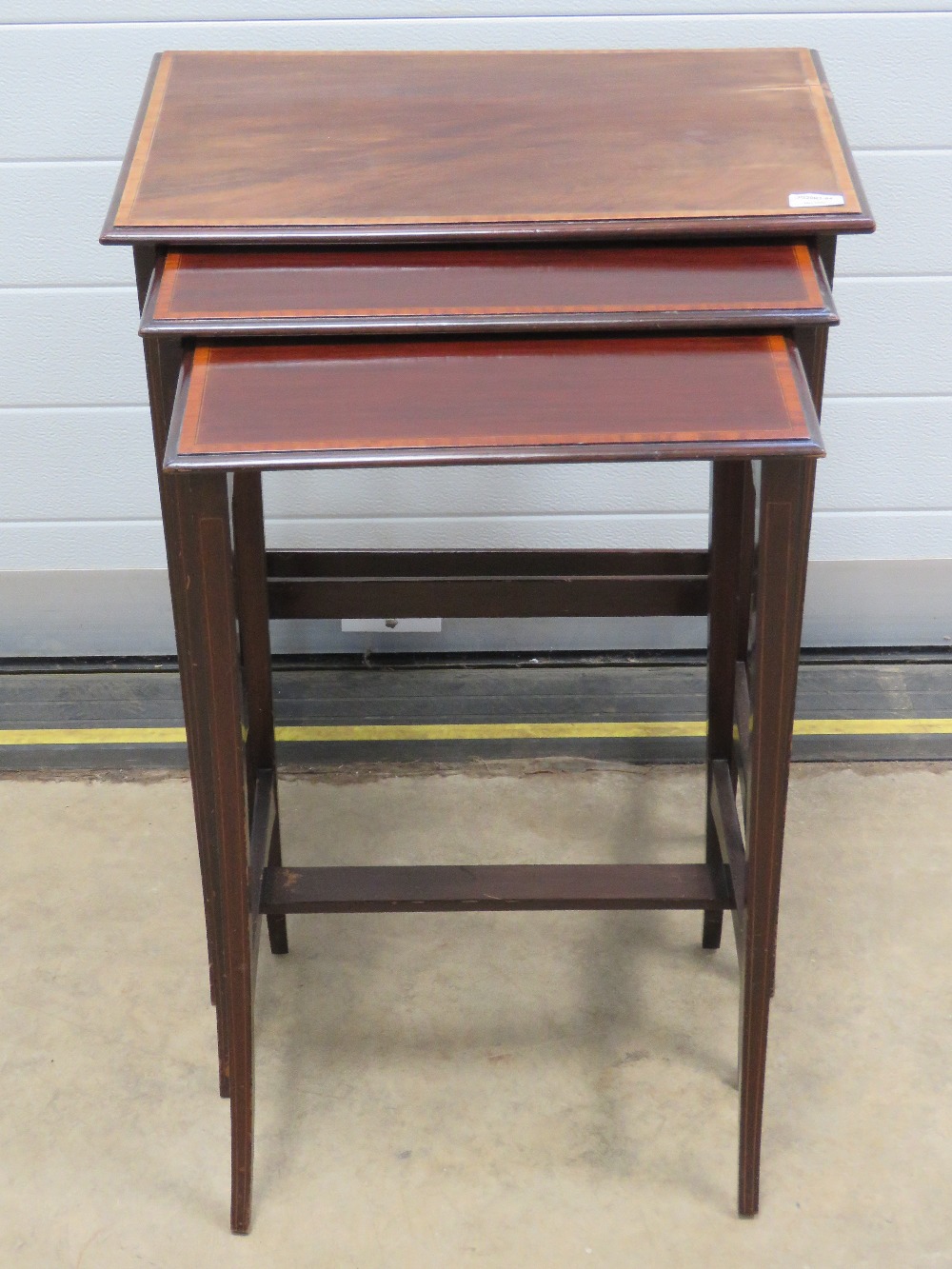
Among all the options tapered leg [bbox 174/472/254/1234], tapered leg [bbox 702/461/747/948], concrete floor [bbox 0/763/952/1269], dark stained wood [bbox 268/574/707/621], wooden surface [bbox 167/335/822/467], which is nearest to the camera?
wooden surface [bbox 167/335/822/467]

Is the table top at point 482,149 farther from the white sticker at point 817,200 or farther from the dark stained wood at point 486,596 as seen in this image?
the dark stained wood at point 486,596

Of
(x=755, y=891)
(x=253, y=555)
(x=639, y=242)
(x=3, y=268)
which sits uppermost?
(x=639, y=242)

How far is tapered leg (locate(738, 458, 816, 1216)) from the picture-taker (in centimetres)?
151

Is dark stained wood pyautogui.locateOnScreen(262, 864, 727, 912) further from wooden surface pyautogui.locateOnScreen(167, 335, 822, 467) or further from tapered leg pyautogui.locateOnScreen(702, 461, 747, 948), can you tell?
wooden surface pyautogui.locateOnScreen(167, 335, 822, 467)

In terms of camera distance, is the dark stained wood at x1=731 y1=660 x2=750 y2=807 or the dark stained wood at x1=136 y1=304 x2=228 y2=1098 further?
the dark stained wood at x1=731 y1=660 x2=750 y2=807

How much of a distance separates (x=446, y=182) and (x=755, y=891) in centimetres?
95

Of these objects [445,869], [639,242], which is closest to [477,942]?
[445,869]

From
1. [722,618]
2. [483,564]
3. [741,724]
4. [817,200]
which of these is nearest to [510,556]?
[483,564]

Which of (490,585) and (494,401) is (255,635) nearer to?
(490,585)

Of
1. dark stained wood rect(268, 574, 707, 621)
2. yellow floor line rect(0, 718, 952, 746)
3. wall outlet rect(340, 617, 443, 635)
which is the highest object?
dark stained wood rect(268, 574, 707, 621)

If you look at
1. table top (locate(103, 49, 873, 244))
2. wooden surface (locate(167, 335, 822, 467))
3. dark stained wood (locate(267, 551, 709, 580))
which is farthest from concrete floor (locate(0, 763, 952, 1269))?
table top (locate(103, 49, 873, 244))

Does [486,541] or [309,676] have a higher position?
[486,541]

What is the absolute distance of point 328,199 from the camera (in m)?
1.57

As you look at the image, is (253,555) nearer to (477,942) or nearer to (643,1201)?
(477,942)
